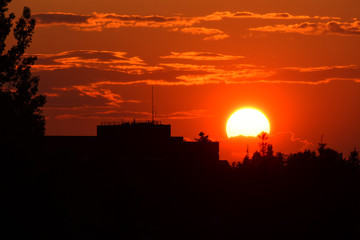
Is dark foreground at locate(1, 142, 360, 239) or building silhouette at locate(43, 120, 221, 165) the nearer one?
dark foreground at locate(1, 142, 360, 239)

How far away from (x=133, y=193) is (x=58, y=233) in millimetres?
7935

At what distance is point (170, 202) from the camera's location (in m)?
46.4

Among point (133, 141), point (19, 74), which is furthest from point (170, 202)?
point (133, 141)

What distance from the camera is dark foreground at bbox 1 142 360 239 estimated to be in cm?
3306

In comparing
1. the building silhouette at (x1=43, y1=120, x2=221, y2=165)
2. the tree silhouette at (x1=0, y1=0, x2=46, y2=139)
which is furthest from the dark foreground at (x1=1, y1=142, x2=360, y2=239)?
the building silhouette at (x1=43, y1=120, x2=221, y2=165)

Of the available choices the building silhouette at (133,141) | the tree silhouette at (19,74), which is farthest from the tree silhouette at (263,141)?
the tree silhouette at (19,74)

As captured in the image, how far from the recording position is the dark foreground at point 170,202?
108ft

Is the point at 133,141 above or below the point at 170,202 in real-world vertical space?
above

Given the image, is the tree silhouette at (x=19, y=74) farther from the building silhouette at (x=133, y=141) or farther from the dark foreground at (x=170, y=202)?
the building silhouette at (x=133, y=141)

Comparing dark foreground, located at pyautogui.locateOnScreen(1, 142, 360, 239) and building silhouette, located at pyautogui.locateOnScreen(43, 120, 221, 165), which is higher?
building silhouette, located at pyautogui.locateOnScreen(43, 120, 221, 165)

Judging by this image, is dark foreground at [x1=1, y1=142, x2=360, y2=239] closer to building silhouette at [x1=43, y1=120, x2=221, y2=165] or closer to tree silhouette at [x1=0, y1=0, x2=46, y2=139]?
tree silhouette at [x1=0, y1=0, x2=46, y2=139]

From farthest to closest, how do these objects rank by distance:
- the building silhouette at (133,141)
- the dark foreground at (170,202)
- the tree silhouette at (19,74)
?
the building silhouette at (133,141)
the tree silhouette at (19,74)
the dark foreground at (170,202)

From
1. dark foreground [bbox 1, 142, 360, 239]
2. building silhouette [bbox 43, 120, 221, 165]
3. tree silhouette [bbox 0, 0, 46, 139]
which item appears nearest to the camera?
dark foreground [bbox 1, 142, 360, 239]

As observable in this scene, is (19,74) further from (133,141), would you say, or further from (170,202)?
(133,141)
